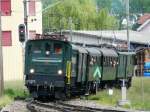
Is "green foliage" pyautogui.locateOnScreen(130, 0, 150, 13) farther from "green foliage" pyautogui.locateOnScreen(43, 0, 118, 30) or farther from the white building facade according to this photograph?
the white building facade

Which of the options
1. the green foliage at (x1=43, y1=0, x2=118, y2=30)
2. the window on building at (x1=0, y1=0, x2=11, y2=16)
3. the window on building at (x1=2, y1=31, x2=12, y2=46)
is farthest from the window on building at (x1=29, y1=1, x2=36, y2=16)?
the green foliage at (x1=43, y1=0, x2=118, y2=30)

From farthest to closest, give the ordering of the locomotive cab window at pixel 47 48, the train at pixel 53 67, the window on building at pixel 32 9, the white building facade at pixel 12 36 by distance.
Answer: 1. the window on building at pixel 32 9
2. the white building facade at pixel 12 36
3. the locomotive cab window at pixel 47 48
4. the train at pixel 53 67

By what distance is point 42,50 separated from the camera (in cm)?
3153

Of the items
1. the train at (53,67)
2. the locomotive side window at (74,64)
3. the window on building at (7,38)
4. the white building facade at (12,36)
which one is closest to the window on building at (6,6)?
the white building facade at (12,36)

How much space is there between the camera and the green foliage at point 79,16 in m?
86.2

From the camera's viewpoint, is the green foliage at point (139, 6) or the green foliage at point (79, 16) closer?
the green foliage at point (79, 16)

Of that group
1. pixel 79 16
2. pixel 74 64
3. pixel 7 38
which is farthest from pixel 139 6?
pixel 74 64

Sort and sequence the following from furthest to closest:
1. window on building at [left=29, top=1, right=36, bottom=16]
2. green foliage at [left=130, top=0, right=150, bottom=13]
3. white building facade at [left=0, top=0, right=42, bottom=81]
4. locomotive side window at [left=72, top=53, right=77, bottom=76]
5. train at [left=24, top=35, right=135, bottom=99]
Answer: green foliage at [left=130, top=0, right=150, bottom=13] → window on building at [left=29, top=1, right=36, bottom=16] → white building facade at [left=0, top=0, right=42, bottom=81] → locomotive side window at [left=72, top=53, right=77, bottom=76] → train at [left=24, top=35, right=135, bottom=99]

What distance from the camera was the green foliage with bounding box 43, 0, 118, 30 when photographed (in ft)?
283

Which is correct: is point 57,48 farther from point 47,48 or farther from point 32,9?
point 32,9

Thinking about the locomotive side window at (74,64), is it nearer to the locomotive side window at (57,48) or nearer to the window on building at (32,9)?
the locomotive side window at (57,48)

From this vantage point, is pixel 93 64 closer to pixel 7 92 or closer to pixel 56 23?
pixel 7 92

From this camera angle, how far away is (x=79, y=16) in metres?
87.9

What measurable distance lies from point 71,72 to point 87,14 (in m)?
58.9
